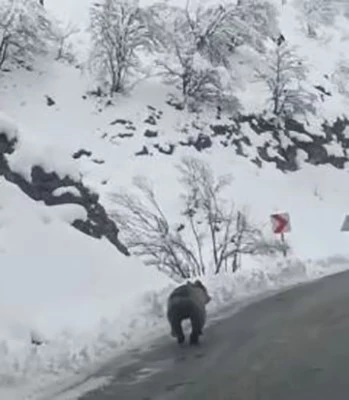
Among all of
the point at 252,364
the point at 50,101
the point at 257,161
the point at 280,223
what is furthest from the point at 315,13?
the point at 252,364

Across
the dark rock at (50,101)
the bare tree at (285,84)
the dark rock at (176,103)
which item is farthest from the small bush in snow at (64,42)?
the bare tree at (285,84)

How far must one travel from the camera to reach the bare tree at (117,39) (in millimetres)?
35500

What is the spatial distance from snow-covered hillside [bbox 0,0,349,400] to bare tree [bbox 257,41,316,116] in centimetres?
65

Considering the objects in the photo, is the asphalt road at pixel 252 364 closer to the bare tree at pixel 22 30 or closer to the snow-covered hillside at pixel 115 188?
the snow-covered hillside at pixel 115 188

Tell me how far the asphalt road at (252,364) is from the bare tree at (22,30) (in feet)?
68.4

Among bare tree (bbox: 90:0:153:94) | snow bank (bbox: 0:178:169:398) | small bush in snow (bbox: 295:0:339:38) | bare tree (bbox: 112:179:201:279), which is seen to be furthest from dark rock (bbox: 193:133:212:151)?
small bush in snow (bbox: 295:0:339:38)

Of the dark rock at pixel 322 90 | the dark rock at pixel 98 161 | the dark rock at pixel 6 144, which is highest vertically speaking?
the dark rock at pixel 322 90

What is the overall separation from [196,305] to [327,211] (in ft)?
74.6

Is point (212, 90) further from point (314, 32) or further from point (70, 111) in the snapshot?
point (314, 32)

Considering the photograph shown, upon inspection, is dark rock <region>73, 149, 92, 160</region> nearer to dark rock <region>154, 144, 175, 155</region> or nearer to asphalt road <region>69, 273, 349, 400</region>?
dark rock <region>154, 144, 175, 155</region>

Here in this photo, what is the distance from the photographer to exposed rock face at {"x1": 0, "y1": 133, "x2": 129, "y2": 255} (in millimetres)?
18062

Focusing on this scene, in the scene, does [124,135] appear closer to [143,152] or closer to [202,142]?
[143,152]

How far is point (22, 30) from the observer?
34719mm

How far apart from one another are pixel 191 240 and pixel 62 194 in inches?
374
